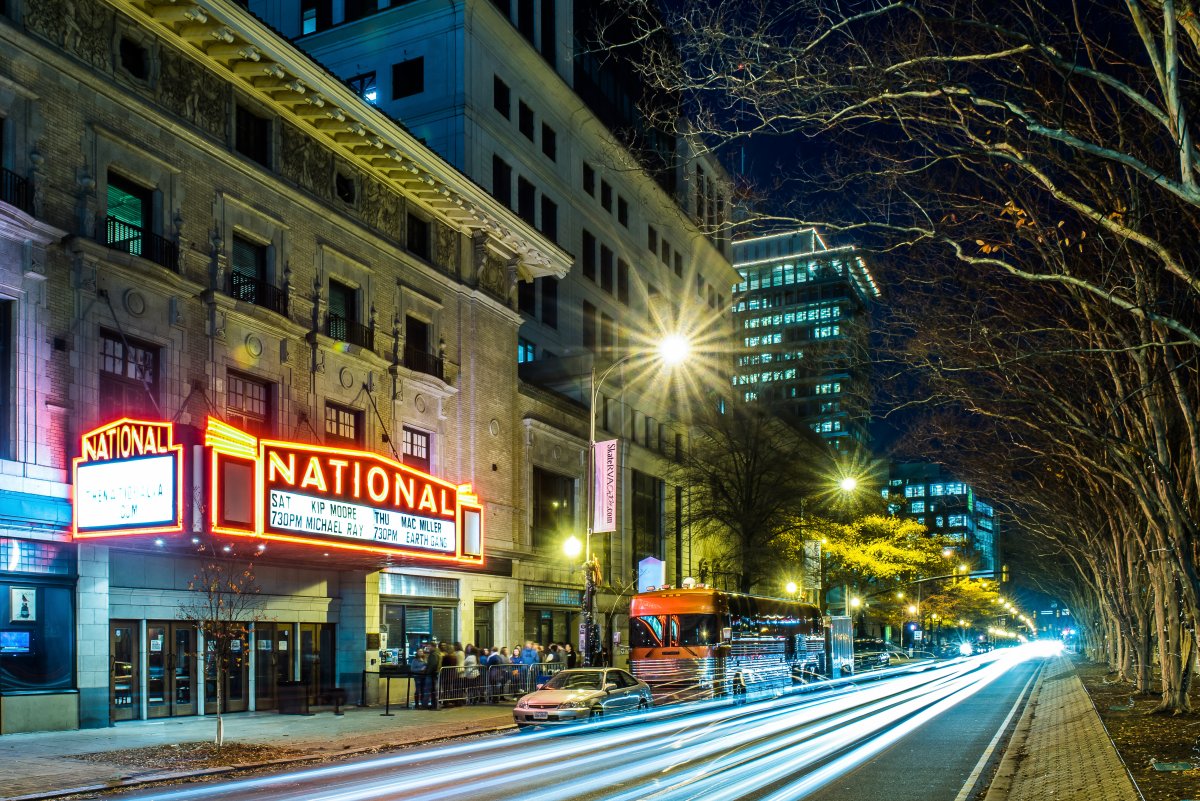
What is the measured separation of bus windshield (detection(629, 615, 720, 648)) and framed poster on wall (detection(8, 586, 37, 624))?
2030 cm

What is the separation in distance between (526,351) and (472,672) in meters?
21.9

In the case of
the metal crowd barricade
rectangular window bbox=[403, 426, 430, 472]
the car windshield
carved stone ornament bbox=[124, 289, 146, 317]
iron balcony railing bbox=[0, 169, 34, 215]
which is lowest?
the metal crowd barricade

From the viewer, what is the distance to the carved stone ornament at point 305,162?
32719 millimetres

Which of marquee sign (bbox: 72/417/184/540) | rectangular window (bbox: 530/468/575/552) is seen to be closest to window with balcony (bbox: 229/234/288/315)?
marquee sign (bbox: 72/417/184/540)

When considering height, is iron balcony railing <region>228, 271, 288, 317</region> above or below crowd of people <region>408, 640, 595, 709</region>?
above

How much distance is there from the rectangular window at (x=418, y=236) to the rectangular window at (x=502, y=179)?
337 inches

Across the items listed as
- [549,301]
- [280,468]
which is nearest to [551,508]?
[549,301]

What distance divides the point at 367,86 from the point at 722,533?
33.6 metres

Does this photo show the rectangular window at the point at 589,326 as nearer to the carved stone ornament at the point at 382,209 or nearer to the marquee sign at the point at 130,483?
the carved stone ornament at the point at 382,209

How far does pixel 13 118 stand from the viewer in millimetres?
23766

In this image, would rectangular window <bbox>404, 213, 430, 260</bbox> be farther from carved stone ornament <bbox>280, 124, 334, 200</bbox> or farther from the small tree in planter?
the small tree in planter

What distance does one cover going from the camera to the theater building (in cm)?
2356

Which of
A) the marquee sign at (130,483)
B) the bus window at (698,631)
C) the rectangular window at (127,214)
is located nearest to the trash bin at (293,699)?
the marquee sign at (130,483)

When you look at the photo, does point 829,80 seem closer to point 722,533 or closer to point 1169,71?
point 1169,71
